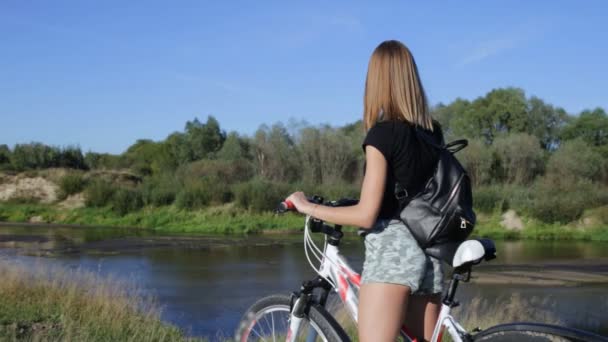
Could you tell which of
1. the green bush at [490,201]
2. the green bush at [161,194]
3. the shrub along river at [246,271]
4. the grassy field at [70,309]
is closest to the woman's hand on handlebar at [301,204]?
the grassy field at [70,309]

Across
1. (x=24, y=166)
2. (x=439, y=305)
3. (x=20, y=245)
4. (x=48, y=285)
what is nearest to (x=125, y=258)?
(x=20, y=245)

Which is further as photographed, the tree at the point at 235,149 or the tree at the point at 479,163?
the tree at the point at 235,149

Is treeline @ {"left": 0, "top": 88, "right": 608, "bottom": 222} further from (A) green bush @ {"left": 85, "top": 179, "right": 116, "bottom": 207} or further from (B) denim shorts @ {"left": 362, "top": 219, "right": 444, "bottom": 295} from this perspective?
(B) denim shorts @ {"left": 362, "top": 219, "right": 444, "bottom": 295}

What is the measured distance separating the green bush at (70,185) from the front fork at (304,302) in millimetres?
34487

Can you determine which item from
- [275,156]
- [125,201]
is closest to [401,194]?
[125,201]

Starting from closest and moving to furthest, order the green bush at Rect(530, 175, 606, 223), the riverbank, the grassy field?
the grassy field < the riverbank < the green bush at Rect(530, 175, 606, 223)

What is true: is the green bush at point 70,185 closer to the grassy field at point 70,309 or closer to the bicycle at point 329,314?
the grassy field at point 70,309

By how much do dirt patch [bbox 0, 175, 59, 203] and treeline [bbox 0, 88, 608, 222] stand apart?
1507 mm

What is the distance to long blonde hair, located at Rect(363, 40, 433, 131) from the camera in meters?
2.86

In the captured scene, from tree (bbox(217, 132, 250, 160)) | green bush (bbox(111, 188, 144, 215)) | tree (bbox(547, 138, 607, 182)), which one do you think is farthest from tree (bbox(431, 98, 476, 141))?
green bush (bbox(111, 188, 144, 215))

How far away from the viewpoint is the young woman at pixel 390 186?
276cm

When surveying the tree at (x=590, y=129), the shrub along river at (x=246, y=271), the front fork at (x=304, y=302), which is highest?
the tree at (x=590, y=129)

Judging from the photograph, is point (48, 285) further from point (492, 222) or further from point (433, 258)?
point (492, 222)

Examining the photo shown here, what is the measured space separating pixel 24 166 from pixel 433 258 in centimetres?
4175
